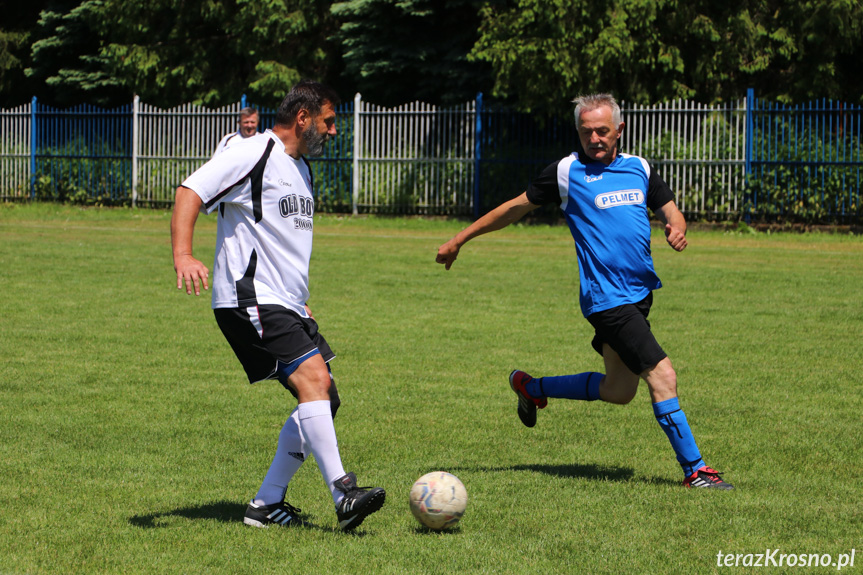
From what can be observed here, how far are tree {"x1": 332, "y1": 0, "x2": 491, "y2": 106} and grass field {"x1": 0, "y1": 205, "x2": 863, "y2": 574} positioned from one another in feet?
51.4

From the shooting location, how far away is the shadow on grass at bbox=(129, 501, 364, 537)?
4.85 m

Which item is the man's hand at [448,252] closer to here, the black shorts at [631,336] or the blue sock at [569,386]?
the black shorts at [631,336]

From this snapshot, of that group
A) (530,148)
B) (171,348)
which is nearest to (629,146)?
(530,148)

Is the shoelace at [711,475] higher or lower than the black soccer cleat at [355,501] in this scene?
lower

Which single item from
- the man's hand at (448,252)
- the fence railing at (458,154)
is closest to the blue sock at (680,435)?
the man's hand at (448,252)

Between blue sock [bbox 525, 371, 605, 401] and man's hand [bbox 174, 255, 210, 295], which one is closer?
man's hand [bbox 174, 255, 210, 295]

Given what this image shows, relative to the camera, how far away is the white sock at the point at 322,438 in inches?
186

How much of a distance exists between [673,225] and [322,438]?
91.8 inches

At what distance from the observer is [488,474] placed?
582 cm

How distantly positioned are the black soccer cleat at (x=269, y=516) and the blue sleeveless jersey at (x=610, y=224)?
79.4 inches

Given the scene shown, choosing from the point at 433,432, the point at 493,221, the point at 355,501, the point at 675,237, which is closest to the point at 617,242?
the point at 675,237

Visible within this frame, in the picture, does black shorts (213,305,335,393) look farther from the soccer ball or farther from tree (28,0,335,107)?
tree (28,0,335,107)

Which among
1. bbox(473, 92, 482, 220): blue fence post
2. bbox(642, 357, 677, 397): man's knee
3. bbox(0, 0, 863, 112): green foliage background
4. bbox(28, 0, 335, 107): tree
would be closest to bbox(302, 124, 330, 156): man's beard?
bbox(642, 357, 677, 397): man's knee

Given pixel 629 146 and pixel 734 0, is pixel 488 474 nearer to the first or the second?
pixel 629 146
